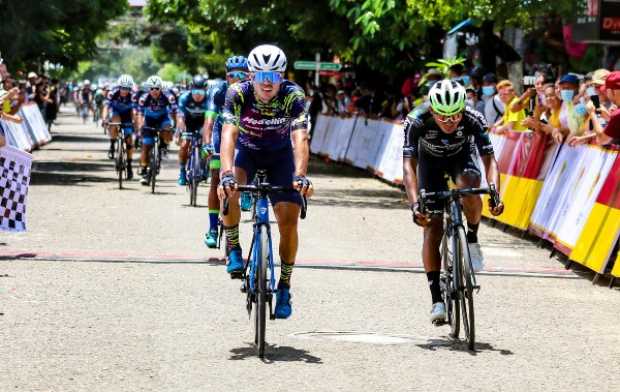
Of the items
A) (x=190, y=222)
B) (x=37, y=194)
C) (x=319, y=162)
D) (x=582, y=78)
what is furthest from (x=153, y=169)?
(x=319, y=162)

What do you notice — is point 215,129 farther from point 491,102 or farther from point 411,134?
point 491,102

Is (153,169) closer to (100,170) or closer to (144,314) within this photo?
(100,170)

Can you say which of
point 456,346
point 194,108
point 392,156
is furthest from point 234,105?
point 392,156

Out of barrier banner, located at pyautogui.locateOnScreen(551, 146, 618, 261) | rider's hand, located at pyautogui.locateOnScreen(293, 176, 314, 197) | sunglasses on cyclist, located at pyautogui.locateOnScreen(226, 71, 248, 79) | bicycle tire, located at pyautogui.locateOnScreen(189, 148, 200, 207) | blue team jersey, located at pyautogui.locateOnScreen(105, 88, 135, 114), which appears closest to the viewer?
rider's hand, located at pyautogui.locateOnScreen(293, 176, 314, 197)

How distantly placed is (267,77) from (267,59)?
0.13m

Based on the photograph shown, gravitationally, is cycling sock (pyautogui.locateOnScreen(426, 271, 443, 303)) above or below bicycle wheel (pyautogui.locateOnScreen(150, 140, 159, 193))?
above

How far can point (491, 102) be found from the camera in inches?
830

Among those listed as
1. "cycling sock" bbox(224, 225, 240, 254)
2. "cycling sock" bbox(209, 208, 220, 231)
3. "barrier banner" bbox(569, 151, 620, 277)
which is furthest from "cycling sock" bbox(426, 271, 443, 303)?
"cycling sock" bbox(209, 208, 220, 231)

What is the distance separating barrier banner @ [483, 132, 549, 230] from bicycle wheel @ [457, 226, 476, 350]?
24.3ft

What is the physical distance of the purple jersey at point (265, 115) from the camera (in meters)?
9.48

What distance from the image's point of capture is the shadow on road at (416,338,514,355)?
910 centimetres

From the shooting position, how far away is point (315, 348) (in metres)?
9.01

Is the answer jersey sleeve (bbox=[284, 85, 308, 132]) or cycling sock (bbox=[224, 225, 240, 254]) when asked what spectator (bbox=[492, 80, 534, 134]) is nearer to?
cycling sock (bbox=[224, 225, 240, 254])

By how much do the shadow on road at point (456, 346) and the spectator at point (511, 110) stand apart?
9461mm
